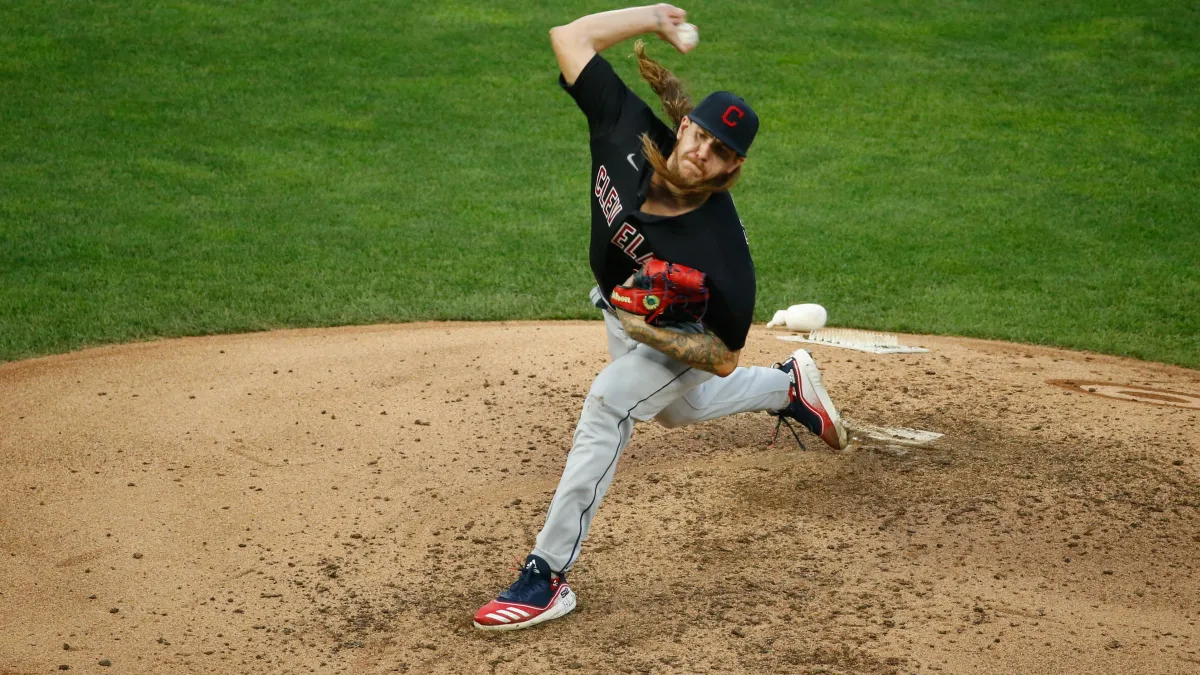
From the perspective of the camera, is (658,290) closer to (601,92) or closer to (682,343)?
(682,343)

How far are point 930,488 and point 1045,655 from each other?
1.26 m

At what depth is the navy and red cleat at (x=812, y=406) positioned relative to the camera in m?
4.95

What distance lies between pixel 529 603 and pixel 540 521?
822mm

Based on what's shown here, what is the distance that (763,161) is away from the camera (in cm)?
1143

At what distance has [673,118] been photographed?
4215mm

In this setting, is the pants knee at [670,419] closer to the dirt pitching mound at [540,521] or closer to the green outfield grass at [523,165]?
the dirt pitching mound at [540,521]

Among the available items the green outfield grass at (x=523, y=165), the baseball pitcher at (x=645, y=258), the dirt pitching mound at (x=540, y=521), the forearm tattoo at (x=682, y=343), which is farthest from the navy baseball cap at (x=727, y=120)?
the green outfield grass at (x=523, y=165)

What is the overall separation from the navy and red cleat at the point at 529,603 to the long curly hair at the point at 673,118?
1.31m

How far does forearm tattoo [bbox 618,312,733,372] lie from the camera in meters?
3.92

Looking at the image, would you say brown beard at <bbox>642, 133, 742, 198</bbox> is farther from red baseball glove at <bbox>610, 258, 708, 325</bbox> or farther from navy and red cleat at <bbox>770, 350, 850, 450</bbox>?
navy and red cleat at <bbox>770, 350, 850, 450</bbox>

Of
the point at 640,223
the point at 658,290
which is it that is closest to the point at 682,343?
the point at 658,290

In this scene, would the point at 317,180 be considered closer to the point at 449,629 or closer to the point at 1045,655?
the point at 449,629

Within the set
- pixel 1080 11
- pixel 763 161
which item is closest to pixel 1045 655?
pixel 763 161

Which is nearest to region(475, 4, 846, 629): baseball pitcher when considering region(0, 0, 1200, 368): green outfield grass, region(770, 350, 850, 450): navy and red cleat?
region(770, 350, 850, 450): navy and red cleat
